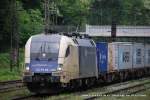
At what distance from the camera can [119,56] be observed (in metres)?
36.3

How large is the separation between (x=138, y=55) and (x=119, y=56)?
→ 6.84 metres

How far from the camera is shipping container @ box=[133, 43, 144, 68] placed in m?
41.0

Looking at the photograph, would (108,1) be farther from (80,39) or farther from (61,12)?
(80,39)

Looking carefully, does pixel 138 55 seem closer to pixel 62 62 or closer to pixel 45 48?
pixel 45 48

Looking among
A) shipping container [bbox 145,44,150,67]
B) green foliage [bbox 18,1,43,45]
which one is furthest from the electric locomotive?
green foliage [bbox 18,1,43,45]

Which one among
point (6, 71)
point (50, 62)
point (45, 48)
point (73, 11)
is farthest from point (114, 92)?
point (73, 11)

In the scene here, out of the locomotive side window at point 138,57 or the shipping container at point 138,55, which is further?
the locomotive side window at point 138,57

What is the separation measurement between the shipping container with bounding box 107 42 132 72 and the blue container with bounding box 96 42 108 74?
0.96 meters

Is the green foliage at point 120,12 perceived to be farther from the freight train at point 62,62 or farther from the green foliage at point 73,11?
the freight train at point 62,62

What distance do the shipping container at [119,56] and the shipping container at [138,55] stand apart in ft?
3.91

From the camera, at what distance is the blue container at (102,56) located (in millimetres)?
29844

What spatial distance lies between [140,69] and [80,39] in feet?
57.6

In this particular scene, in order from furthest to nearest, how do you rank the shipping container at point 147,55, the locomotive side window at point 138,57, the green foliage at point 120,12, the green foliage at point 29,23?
the green foliage at point 120,12 < the green foliage at point 29,23 < the shipping container at point 147,55 < the locomotive side window at point 138,57

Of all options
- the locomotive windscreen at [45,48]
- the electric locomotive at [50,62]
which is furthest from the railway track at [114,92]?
the locomotive windscreen at [45,48]
